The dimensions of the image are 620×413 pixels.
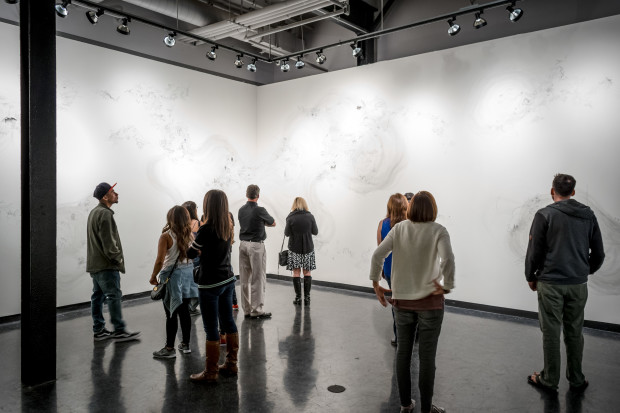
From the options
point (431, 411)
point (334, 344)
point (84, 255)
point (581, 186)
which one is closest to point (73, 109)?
point (84, 255)

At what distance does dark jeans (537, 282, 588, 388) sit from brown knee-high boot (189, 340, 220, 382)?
2477 millimetres

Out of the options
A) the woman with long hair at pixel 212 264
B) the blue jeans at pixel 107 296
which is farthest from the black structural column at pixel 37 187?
the woman with long hair at pixel 212 264

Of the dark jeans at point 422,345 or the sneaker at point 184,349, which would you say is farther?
the sneaker at point 184,349

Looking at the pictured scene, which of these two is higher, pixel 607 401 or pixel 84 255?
pixel 84 255

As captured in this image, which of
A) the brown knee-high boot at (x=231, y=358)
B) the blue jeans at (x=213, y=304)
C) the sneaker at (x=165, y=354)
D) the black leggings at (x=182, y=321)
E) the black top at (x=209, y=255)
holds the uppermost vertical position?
the black top at (x=209, y=255)

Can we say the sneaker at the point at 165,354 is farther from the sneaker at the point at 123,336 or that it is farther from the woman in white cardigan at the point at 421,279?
the woman in white cardigan at the point at 421,279

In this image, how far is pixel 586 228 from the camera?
333 cm

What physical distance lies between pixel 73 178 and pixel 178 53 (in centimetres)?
267

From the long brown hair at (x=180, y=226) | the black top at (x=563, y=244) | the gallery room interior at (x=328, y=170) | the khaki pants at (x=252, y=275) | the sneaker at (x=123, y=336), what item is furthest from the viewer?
the khaki pants at (x=252, y=275)

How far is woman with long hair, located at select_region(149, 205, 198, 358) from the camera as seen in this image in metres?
3.76

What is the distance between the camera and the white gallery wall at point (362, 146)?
5.09 metres

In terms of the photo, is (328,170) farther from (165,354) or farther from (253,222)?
(165,354)

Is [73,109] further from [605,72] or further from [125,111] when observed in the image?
[605,72]

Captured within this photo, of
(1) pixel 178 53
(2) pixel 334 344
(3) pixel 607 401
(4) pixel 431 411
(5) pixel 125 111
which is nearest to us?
(4) pixel 431 411
